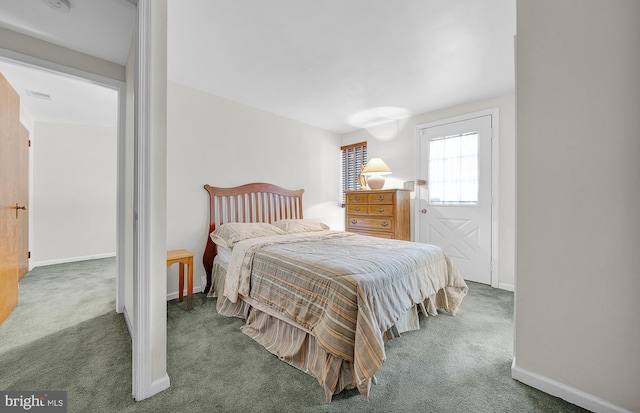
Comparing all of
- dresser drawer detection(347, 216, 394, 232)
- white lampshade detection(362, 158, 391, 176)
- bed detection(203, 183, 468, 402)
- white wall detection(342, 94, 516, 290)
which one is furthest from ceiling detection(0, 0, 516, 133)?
dresser drawer detection(347, 216, 394, 232)

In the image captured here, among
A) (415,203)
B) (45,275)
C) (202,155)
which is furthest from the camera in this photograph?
(415,203)

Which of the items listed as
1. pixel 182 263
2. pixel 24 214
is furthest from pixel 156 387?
pixel 24 214

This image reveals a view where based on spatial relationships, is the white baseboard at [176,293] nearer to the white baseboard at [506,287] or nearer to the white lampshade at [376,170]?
the white lampshade at [376,170]

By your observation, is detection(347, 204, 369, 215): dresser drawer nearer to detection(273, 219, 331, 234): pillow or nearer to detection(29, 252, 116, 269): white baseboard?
detection(273, 219, 331, 234): pillow

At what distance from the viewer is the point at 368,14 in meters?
1.82

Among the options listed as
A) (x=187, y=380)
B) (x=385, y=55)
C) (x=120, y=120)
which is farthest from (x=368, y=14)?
(x=187, y=380)

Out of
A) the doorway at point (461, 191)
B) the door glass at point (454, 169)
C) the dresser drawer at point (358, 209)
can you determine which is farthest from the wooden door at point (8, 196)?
the door glass at point (454, 169)

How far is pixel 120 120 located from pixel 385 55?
2.56 m

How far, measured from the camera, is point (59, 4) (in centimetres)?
169

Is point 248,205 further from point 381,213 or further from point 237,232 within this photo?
point 381,213

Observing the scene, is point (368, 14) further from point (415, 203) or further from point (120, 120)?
point (415, 203)

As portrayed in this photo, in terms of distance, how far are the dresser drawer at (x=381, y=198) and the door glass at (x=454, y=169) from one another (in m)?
0.72

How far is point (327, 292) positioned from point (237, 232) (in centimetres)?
160

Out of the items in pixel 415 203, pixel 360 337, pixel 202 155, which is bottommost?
pixel 360 337
